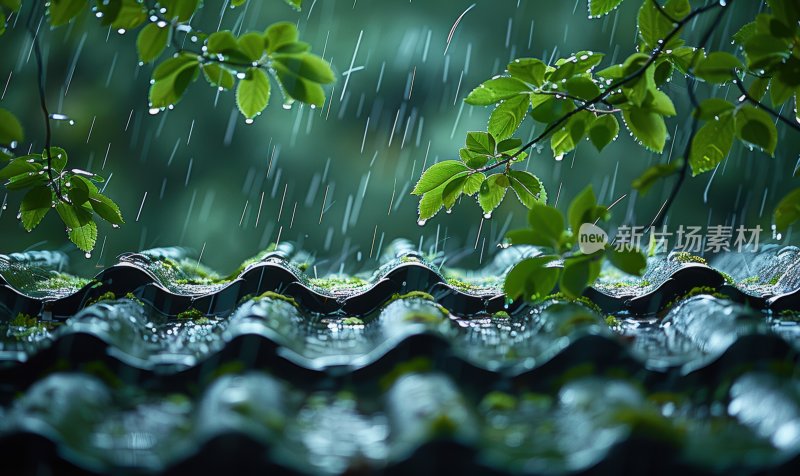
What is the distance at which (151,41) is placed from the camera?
1.41m

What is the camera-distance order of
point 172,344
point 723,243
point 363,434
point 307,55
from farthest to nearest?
point 723,243
point 172,344
point 307,55
point 363,434

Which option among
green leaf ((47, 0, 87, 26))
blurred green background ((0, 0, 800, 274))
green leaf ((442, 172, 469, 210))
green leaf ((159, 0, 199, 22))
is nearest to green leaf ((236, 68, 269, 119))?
green leaf ((159, 0, 199, 22))

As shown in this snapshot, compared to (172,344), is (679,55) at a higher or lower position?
higher

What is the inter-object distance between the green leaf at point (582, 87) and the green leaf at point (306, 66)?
2.03 ft

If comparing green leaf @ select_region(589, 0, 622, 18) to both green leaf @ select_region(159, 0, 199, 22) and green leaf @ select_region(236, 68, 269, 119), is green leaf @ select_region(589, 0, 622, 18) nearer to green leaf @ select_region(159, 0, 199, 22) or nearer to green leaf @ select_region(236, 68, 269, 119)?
green leaf @ select_region(236, 68, 269, 119)

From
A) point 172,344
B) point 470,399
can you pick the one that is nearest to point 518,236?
point 470,399

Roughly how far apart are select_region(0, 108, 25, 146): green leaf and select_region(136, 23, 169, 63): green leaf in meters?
0.31

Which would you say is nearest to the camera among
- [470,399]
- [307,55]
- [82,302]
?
[470,399]

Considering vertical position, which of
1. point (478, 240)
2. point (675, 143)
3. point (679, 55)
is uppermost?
point (675, 143)

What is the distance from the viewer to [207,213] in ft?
32.8

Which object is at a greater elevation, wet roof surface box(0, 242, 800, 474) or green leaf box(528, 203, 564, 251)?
green leaf box(528, 203, 564, 251)

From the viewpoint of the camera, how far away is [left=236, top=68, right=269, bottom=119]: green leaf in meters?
1.42

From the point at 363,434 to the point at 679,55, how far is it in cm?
134

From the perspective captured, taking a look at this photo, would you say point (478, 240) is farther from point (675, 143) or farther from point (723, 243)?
point (723, 243)
